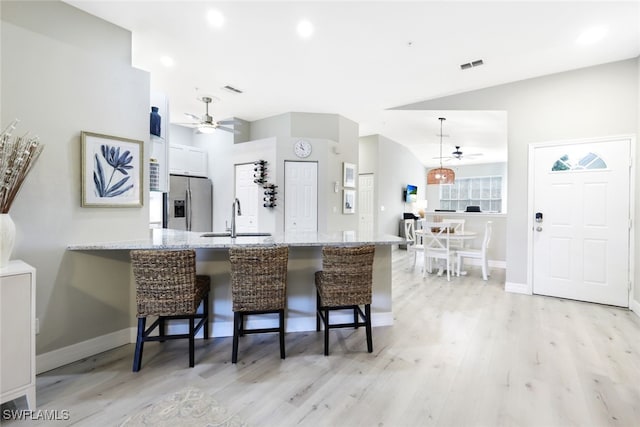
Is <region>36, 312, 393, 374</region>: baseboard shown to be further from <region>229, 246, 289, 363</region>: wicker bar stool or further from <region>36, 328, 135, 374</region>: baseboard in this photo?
<region>229, 246, 289, 363</region>: wicker bar stool

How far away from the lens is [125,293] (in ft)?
8.43

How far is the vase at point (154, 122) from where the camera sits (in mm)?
2801

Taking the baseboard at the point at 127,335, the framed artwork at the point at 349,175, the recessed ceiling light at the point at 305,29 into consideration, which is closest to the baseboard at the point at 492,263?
the framed artwork at the point at 349,175

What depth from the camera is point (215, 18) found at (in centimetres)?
263

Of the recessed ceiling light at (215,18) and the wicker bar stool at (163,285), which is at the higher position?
the recessed ceiling light at (215,18)

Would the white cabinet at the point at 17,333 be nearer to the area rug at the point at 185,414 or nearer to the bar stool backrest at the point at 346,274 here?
the area rug at the point at 185,414

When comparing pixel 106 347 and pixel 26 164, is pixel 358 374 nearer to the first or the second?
pixel 106 347

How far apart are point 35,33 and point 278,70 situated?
2.26 metres

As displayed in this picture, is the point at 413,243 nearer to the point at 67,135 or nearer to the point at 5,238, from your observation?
the point at 67,135

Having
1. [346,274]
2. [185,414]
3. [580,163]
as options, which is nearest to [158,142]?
[346,274]

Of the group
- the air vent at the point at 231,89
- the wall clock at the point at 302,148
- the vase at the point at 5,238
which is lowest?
the vase at the point at 5,238

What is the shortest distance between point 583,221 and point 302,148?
416 centimetres

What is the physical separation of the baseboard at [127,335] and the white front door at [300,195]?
8.54 feet

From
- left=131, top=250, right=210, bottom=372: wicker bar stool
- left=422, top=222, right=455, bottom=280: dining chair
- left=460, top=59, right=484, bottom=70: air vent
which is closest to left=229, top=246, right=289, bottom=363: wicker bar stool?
left=131, top=250, right=210, bottom=372: wicker bar stool
